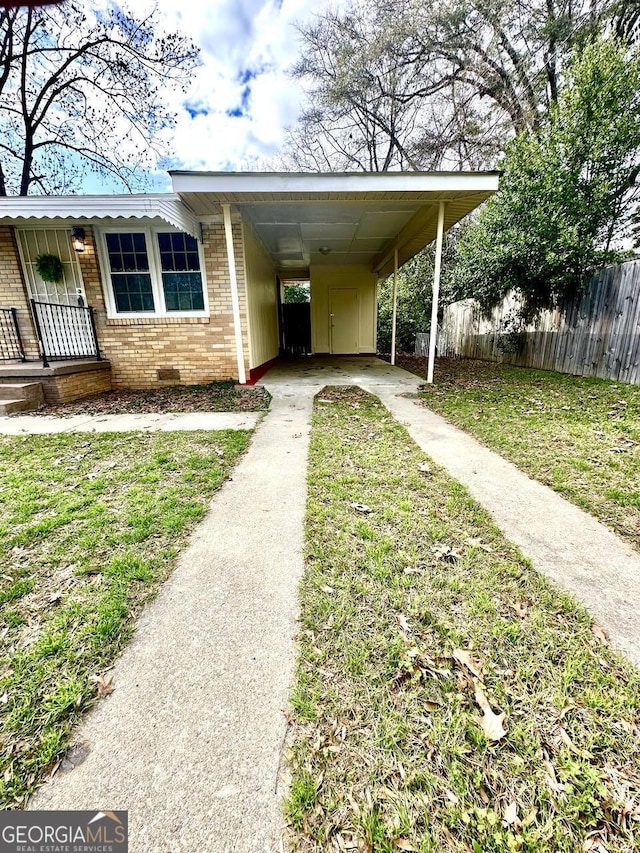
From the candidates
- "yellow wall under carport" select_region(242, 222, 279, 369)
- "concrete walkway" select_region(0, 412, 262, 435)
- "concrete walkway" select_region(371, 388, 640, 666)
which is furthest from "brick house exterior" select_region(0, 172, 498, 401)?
"concrete walkway" select_region(371, 388, 640, 666)

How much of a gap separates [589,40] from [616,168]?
4966mm

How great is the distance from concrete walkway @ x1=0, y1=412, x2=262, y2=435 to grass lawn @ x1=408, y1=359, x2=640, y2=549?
122 inches

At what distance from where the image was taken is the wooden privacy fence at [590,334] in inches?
248

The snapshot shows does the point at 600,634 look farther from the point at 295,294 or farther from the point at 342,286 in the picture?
the point at 295,294

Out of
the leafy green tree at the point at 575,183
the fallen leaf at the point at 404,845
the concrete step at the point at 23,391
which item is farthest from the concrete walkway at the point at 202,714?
the leafy green tree at the point at 575,183

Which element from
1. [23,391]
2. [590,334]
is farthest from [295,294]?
[23,391]

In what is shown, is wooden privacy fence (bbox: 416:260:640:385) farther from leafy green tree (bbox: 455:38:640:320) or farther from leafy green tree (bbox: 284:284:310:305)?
leafy green tree (bbox: 284:284:310:305)

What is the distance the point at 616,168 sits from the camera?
6.77 metres

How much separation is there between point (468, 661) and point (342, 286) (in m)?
13.1

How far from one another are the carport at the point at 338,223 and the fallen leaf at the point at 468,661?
599cm

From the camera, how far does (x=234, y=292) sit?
20.9 ft

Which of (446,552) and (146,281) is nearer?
(446,552)

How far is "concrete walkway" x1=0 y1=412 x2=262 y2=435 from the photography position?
4.66 metres

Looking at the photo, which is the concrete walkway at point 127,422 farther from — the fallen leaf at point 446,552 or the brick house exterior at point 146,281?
the fallen leaf at point 446,552
